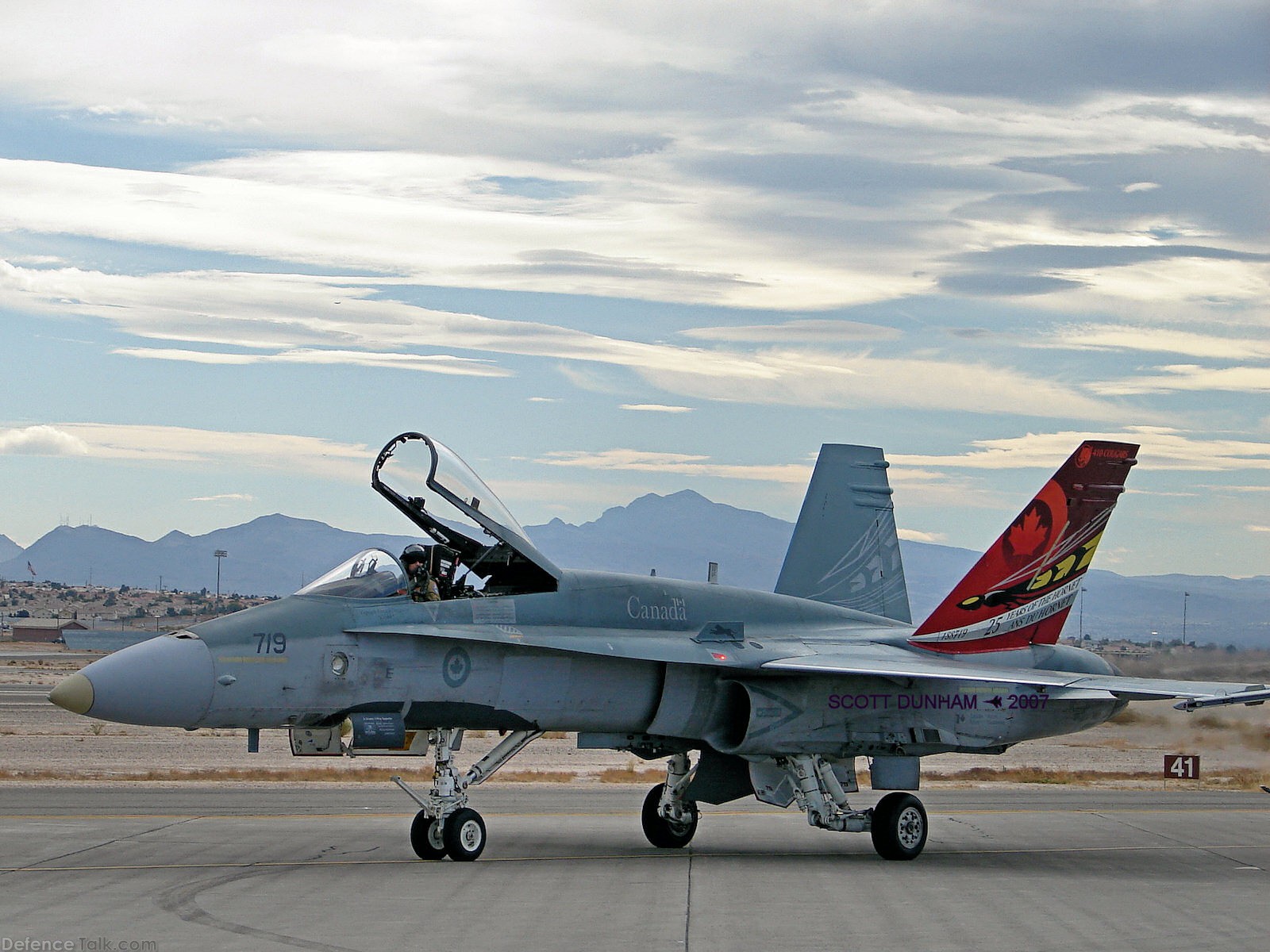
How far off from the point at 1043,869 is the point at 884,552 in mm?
6395

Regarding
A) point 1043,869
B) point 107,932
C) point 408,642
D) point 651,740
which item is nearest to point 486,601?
point 408,642

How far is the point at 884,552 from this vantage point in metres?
20.0

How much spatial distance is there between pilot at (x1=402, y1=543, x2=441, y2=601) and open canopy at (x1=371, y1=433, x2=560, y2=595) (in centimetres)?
22

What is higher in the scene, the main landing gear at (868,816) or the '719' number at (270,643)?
the '719' number at (270,643)

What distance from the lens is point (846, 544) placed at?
19797 mm

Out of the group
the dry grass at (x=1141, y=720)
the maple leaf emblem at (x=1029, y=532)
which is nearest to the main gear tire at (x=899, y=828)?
the maple leaf emblem at (x=1029, y=532)

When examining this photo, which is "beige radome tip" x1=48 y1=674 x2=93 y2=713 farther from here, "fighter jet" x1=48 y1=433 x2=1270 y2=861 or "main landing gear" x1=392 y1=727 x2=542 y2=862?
"main landing gear" x1=392 y1=727 x2=542 y2=862

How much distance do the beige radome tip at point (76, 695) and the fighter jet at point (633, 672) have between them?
0.01 metres

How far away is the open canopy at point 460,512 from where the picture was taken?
13609 millimetres

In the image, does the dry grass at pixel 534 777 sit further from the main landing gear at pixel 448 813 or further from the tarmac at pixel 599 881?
the main landing gear at pixel 448 813

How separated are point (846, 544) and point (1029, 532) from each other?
316 centimetres

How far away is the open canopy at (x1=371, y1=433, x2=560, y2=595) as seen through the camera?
13.6 m

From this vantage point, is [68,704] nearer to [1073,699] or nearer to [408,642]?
[408,642]

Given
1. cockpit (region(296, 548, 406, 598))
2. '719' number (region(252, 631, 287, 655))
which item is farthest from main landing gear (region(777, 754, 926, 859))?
'719' number (region(252, 631, 287, 655))
